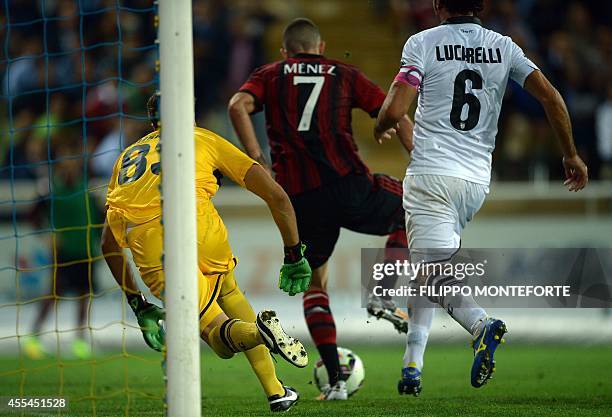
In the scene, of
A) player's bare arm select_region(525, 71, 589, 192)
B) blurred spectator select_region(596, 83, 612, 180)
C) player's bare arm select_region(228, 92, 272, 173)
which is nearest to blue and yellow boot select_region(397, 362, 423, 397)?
player's bare arm select_region(525, 71, 589, 192)

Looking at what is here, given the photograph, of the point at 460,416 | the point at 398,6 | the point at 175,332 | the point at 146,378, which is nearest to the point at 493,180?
the point at 398,6

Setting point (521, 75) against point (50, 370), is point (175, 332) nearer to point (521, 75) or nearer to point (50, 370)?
point (521, 75)

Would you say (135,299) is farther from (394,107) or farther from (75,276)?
(75,276)

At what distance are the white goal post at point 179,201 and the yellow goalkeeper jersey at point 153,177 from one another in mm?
1004

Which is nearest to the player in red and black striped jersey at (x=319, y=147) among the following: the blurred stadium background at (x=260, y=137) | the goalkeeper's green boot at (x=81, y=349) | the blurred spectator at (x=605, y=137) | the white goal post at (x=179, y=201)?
the white goal post at (x=179, y=201)

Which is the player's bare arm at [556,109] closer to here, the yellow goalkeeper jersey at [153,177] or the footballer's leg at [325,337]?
the yellow goalkeeper jersey at [153,177]

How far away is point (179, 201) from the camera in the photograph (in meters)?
4.98

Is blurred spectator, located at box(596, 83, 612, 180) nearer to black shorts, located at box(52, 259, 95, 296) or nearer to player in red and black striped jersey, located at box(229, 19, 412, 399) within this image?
black shorts, located at box(52, 259, 95, 296)

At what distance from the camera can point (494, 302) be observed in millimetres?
10188

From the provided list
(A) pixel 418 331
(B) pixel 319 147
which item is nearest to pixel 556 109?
(A) pixel 418 331

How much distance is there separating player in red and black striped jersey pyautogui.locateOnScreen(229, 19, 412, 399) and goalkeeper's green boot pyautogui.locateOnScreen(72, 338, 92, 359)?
486 centimetres

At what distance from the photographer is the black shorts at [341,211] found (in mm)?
7281

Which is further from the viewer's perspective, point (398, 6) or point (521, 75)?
point (398, 6)

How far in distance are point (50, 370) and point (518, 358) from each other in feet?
14.3
